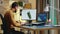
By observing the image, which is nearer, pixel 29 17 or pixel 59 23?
pixel 59 23

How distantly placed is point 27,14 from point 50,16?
0.64 m

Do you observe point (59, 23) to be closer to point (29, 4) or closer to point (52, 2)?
point (52, 2)

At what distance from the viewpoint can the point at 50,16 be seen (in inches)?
161

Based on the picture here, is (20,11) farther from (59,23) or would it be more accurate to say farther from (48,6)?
(59,23)

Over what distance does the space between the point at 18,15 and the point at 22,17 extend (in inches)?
11.8

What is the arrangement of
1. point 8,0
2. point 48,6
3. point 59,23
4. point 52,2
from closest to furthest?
point 59,23
point 52,2
point 48,6
point 8,0

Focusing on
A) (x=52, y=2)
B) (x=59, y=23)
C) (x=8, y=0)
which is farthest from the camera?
(x=8, y=0)

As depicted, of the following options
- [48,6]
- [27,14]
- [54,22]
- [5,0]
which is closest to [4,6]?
[5,0]

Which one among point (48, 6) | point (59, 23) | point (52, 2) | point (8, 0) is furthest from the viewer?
point (8, 0)

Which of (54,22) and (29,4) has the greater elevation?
(29,4)

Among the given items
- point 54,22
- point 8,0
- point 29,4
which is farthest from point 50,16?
point 8,0

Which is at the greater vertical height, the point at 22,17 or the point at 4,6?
the point at 4,6

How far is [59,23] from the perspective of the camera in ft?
12.2

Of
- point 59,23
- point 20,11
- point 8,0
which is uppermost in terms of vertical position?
point 8,0
